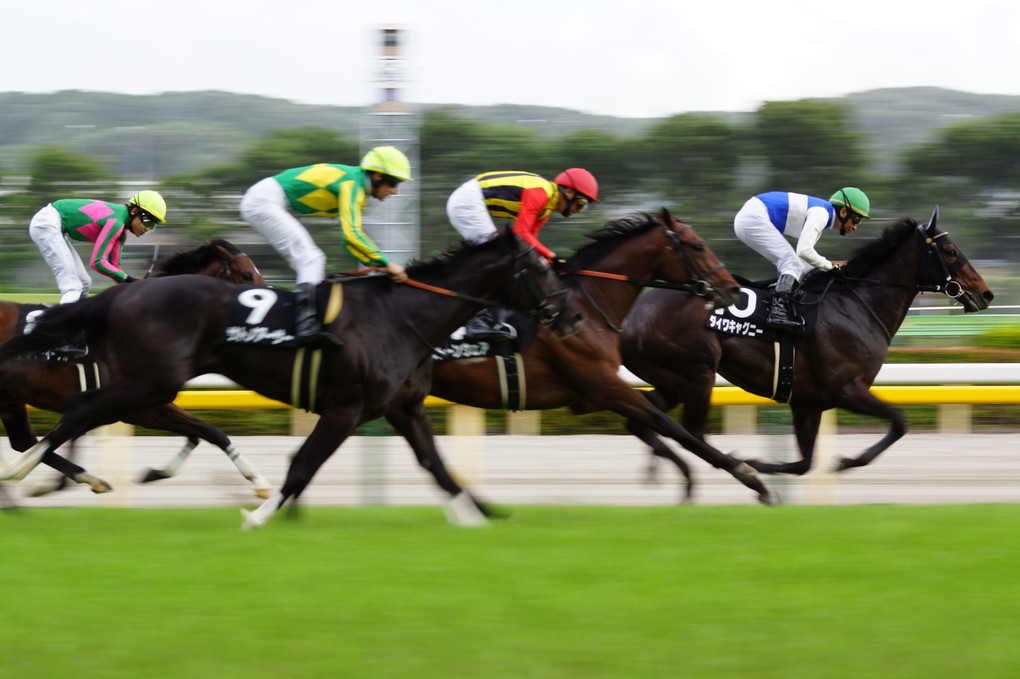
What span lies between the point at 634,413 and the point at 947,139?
64.1m

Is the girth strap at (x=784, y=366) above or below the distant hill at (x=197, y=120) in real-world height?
above

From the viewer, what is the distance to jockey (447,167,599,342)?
5719 millimetres

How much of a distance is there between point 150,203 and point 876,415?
4038 mm

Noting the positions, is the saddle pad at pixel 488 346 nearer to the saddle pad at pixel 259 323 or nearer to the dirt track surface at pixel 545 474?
the dirt track surface at pixel 545 474

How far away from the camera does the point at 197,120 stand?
4695 inches

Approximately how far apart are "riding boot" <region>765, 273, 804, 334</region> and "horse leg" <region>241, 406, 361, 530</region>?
2.63 meters

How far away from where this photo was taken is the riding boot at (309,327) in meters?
4.72

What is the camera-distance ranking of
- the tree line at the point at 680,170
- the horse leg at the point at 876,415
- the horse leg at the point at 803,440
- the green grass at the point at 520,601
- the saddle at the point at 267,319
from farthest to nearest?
the tree line at the point at 680,170 → the horse leg at the point at 803,440 → the horse leg at the point at 876,415 → the saddle at the point at 267,319 → the green grass at the point at 520,601

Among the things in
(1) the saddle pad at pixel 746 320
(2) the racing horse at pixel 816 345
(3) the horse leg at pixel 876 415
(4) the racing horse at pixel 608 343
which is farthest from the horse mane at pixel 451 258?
(3) the horse leg at pixel 876 415

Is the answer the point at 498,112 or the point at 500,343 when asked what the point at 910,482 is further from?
the point at 498,112

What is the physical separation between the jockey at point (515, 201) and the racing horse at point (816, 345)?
87cm

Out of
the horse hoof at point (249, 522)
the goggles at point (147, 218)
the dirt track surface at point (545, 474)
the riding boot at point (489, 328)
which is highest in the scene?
the goggles at point (147, 218)

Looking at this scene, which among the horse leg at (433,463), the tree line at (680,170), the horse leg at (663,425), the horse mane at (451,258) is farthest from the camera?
the tree line at (680,170)

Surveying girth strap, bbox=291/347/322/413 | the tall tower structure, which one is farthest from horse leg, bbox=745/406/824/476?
the tall tower structure
